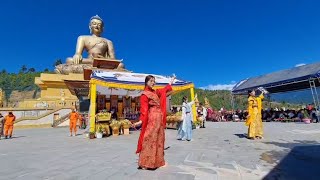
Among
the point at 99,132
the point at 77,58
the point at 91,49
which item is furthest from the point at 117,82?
the point at 91,49

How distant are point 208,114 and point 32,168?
73.6ft

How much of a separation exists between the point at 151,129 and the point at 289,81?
15620 millimetres

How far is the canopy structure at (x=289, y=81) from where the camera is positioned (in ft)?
55.5

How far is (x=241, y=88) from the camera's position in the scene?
75.2ft

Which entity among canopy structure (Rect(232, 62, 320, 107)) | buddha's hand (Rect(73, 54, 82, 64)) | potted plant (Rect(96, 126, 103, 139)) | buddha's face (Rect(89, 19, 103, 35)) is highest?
buddha's face (Rect(89, 19, 103, 35))

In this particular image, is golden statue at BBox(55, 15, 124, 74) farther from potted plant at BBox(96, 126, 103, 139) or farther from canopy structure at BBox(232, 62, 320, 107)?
potted plant at BBox(96, 126, 103, 139)

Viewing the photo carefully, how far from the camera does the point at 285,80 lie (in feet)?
60.5

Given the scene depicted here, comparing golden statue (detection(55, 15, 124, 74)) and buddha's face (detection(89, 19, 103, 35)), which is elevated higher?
buddha's face (detection(89, 19, 103, 35))

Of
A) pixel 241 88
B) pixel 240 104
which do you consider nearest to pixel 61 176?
pixel 241 88

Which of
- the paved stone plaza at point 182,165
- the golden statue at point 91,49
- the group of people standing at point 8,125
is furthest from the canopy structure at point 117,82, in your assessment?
the golden statue at point 91,49

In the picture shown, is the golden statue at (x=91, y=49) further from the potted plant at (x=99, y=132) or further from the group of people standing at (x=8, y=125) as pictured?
the potted plant at (x=99, y=132)

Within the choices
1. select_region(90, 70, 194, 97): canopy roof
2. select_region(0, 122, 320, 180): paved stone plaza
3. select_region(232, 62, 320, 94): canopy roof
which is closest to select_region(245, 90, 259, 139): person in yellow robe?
select_region(0, 122, 320, 180): paved stone plaza

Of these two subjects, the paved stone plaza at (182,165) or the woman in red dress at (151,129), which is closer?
the paved stone plaza at (182,165)

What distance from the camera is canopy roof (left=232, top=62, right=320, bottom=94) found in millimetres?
17188
